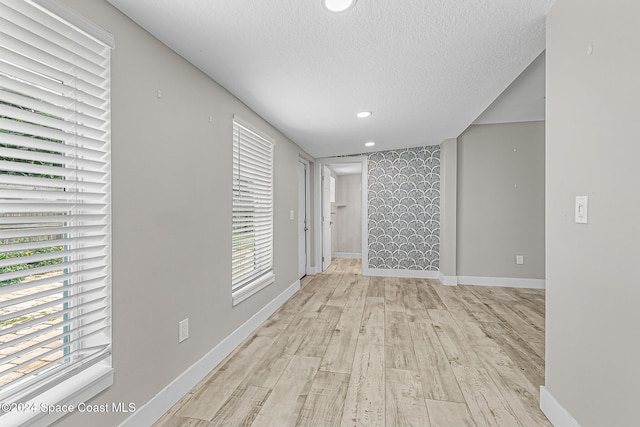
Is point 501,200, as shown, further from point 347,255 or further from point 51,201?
point 51,201

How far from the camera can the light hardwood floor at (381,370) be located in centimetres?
172

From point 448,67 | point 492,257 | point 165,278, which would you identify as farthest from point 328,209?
point 165,278

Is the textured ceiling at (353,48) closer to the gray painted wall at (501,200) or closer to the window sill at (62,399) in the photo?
the window sill at (62,399)

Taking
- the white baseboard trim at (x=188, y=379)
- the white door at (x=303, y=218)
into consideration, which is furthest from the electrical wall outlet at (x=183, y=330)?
the white door at (x=303, y=218)

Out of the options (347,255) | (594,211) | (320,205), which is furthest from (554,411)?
(347,255)

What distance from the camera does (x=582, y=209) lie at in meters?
A: 1.38

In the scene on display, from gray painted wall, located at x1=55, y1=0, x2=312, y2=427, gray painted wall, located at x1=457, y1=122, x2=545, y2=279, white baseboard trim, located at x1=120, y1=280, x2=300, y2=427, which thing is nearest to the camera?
gray painted wall, located at x1=55, y1=0, x2=312, y2=427

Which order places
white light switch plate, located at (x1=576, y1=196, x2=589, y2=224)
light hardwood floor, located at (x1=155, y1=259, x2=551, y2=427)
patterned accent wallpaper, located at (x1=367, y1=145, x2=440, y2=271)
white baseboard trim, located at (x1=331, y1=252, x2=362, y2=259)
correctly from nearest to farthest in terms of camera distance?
white light switch plate, located at (x1=576, y1=196, x2=589, y2=224)
light hardwood floor, located at (x1=155, y1=259, x2=551, y2=427)
patterned accent wallpaper, located at (x1=367, y1=145, x2=440, y2=271)
white baseboard trim, located at (x1=331, y1=252, x2=362, y2=259)

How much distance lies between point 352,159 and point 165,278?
168 inches

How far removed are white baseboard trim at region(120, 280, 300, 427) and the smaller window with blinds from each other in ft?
0.99

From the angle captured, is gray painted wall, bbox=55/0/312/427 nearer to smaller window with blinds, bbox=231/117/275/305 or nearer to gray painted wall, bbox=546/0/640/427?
smaller window with blinds, bbox=231/117/275/305

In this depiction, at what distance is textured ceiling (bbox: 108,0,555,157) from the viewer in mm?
1500

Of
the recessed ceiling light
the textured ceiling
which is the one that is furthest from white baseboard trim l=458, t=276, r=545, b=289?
the recessed ceiling light

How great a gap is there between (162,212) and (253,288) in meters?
1.42
